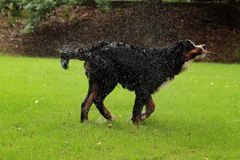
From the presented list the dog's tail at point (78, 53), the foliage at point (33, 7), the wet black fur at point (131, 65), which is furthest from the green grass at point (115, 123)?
the foliage at point (33, 7)

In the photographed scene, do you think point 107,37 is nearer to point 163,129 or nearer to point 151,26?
point 151,26

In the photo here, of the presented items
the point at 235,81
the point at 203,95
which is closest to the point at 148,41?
the point at 235,81

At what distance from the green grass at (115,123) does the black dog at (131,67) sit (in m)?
0.41

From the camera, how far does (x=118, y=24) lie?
23.1 meters

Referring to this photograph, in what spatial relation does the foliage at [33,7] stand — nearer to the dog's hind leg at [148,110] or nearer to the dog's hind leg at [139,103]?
the dog's hind leg at [148,110]

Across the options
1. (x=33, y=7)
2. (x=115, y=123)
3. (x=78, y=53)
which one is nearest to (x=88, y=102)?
(x=115, y=123)

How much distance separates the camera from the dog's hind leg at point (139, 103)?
9.13 meters

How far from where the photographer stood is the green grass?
25.5 ft

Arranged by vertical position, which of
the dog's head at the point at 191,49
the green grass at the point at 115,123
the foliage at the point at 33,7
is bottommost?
the foliage at the point at 33,7

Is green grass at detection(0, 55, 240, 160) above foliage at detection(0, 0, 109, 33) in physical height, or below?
above

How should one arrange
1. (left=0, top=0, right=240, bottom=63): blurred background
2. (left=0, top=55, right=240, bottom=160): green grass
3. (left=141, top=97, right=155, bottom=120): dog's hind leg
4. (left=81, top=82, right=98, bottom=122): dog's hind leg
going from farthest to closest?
1. (left=0, top=0, right=240, bottom=63): blurred background
2. (left=141, top=97, right=155, bottom=120): dog's hind leg
3. (left=81, top=82, right=98, bottom=122): dog's hind leg
4. (left=0, top=55, right=240, bottom=160): green grass

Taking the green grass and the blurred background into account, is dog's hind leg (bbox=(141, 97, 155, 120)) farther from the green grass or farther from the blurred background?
the blurred background

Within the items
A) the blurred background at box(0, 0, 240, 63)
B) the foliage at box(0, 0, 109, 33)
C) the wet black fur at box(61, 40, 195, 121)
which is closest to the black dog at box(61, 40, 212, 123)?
the wet black fur at box(61, 40, 195, 121)

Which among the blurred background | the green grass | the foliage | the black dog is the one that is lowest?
the blurred background
